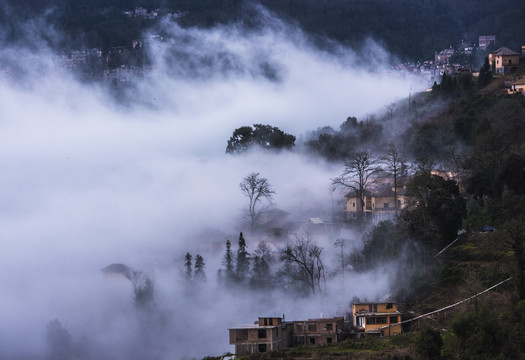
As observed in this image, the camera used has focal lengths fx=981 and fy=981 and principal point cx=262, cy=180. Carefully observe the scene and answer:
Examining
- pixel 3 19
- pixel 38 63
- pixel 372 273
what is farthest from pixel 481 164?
pixel 3 19

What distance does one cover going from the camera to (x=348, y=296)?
53.8 m

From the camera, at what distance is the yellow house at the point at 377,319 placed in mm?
48000

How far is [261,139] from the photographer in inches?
3307

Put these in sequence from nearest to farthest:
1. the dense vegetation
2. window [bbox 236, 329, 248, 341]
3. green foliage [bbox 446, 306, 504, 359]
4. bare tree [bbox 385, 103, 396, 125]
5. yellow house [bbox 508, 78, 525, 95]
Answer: green foliage [bbox 446, 306, 504, 359] < window [bbox 236, 329, 248, 341] < yellow house [bbox 508, 78, 525, 95] < bare tree [bbox 385, 103, 396, 125] < the dense vegetation

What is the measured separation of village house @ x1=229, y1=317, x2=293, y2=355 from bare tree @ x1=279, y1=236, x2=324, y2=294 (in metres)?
6.22

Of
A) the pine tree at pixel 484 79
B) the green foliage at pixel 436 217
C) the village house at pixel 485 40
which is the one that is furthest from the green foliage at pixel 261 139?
the village house at pixel 485 40

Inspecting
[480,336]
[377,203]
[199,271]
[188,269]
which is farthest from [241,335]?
[377,203]

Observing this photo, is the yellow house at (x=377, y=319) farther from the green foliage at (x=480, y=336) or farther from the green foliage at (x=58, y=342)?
the green foliage at (x=58, y=342)

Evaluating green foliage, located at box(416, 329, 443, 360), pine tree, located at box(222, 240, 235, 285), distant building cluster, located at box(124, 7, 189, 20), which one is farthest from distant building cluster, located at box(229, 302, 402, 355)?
distant building cluster, located at box(124, 7, 189, 20)

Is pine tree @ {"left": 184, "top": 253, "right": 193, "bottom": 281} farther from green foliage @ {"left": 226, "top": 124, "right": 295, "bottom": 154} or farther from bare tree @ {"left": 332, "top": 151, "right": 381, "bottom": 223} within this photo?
green foliage @ {"left": 226, "top": 124, "right": 295, "bottom": 154}

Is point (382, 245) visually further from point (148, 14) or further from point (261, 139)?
point (148, 14)

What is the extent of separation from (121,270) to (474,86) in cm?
3670

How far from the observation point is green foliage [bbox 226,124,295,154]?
83938 millimetres

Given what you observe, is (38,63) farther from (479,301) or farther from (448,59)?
(479,301)
